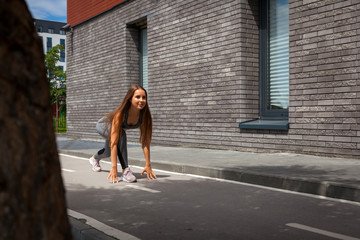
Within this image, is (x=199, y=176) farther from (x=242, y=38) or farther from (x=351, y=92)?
(x=242, y=38)

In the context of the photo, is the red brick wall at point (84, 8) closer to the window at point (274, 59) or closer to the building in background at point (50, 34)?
the window at point (274, 59)

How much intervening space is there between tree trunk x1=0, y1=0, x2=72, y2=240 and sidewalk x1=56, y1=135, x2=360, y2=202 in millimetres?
4603

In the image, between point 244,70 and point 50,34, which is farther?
point 50,34

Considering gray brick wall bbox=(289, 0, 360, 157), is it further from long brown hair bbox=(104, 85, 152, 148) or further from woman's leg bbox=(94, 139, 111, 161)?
woman's leg bbox=(94, 139, 111, 161)

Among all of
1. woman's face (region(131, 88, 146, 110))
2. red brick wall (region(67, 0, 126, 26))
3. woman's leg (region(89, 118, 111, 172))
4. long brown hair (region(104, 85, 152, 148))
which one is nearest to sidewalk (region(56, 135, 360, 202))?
woman's leg (region(89, 118, 111, 172))

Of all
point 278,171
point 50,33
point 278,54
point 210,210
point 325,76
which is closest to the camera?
point 210,210

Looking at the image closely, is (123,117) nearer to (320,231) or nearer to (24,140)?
(320,231)

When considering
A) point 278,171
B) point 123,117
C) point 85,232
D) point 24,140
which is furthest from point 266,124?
point 24,140

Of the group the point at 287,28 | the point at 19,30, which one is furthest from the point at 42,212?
the point at 287,28

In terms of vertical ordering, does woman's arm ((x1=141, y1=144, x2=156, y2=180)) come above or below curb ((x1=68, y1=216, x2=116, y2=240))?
above

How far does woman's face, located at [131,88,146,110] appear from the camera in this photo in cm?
686

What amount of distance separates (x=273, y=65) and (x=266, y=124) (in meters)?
1.62

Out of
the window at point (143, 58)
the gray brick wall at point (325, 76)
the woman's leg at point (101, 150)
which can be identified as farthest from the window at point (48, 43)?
the gray brick wall at point (325, 76)

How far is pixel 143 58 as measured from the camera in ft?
52.7
